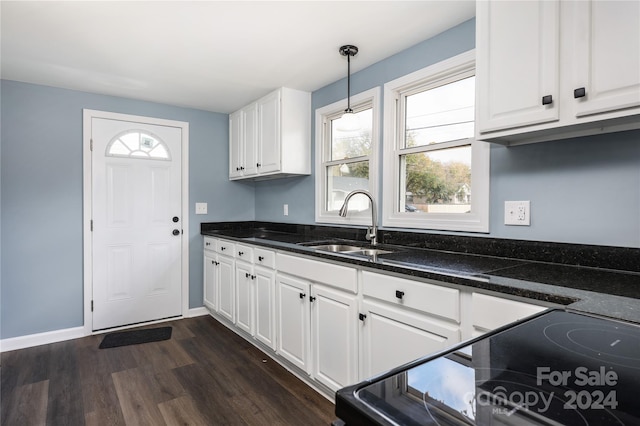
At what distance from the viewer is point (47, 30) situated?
7.00ft

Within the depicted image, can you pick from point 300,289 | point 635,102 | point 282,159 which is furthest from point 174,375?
point 635,102

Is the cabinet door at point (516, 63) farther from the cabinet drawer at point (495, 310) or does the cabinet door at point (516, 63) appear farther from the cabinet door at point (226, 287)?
the cabinet door at point (226, 287)

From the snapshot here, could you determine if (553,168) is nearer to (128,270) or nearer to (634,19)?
(634,19)

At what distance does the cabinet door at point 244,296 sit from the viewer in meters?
2.85

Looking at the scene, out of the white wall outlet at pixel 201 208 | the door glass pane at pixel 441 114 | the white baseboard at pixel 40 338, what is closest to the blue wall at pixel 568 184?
the door glass pane at pixel 441 114

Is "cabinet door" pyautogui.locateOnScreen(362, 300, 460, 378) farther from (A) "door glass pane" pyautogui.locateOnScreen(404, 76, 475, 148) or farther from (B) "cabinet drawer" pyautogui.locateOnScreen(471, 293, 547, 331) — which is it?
(A) "door glass pane" pyautogui.locateOnScreen(404, 76, 475, 148)

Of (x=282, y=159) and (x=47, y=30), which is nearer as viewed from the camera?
(x=47, y=30)

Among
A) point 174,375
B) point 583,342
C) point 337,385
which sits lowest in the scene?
point 174,375

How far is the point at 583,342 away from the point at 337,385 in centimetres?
148

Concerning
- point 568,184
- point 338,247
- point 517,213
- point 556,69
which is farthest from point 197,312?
point 556,69

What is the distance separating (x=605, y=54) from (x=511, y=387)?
128 cm

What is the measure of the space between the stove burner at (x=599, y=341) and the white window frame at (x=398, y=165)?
1132 millimetres

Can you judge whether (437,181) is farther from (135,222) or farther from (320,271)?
(135,222)

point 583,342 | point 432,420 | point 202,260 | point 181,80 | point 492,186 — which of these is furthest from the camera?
point 202,260
